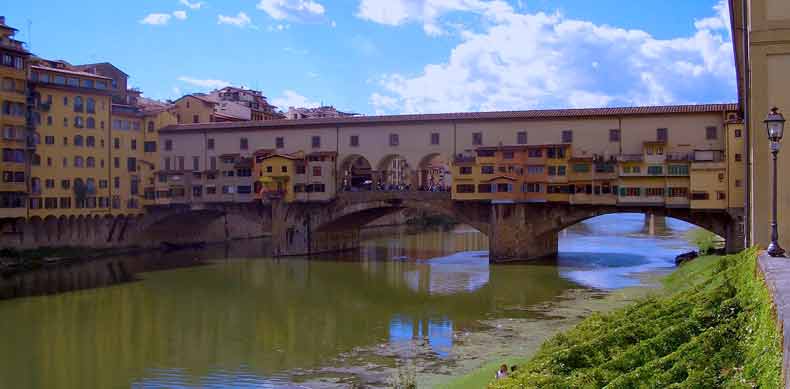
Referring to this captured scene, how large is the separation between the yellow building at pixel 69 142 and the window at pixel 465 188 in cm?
2052

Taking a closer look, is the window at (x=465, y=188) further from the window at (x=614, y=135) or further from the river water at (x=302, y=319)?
the window at (x=614, y=135)

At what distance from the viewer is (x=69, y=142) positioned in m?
42.3

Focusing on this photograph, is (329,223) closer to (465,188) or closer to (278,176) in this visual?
(278,176)

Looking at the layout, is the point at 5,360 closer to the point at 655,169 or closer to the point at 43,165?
the point at 43,165

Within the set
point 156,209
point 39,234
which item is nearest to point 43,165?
point 39,234

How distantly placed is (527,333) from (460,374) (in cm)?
503

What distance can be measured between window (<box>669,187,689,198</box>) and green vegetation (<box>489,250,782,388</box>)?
2371 centimetres

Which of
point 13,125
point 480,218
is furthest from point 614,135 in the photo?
point 13,125

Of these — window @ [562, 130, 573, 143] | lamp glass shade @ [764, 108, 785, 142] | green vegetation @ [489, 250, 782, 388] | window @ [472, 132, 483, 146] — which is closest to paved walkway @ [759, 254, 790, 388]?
green vegetation @ [489, 250, 782, 388]

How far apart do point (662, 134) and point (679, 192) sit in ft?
9.87

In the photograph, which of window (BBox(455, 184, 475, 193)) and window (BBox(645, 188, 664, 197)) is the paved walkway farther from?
window (BBox(455, 184, 475, 193))

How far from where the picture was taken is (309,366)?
18547 millimetres

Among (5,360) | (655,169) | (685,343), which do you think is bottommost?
(5,360)

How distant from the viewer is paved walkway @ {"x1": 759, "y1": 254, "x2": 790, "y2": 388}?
5832 millimetres
